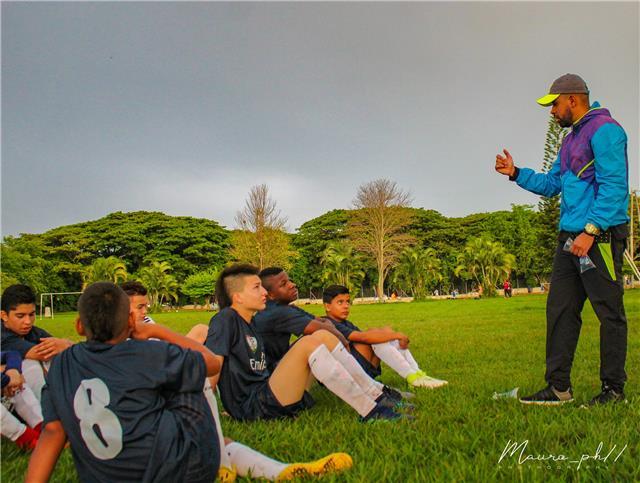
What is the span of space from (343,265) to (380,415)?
48556 millimetres

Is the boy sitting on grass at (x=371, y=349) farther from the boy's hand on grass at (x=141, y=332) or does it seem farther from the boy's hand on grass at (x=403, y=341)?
the boy's hand on grass at (x=141, y=332)

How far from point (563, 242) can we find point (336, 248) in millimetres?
49276

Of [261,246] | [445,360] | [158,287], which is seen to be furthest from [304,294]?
[445,360]

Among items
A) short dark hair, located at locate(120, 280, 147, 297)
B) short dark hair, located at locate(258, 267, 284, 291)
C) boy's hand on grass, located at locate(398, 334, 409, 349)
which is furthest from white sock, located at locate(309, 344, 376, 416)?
short dark hair, located at locate(120, 280, 147, 297)

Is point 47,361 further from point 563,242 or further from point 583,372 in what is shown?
point 583,372

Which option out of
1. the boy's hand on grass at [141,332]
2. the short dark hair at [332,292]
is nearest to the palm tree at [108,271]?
the short dark hair at [332,292]

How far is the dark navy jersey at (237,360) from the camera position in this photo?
3682mm

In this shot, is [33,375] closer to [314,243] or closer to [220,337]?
[220,337]

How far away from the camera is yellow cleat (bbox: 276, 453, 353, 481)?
2711mm

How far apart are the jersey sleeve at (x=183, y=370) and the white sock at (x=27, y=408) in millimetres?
2105

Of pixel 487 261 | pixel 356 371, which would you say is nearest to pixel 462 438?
pixel 356 371

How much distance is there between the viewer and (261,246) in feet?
132

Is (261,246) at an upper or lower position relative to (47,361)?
upper

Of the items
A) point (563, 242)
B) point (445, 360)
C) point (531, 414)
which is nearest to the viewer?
point (531, 414)
